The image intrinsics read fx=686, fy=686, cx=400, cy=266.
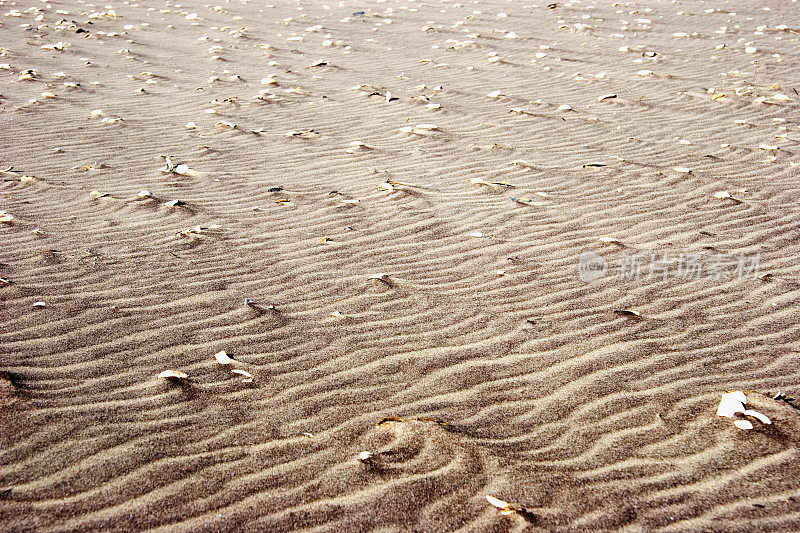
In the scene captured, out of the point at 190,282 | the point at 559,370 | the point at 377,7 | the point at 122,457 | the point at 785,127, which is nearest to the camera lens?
the point at 122,457

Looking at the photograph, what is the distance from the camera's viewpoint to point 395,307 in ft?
11.9

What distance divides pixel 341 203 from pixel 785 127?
14.1ft

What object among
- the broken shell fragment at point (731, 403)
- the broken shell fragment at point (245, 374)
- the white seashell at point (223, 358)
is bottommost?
the broken shell fragment at point (731, 403)

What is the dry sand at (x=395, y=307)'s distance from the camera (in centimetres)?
242

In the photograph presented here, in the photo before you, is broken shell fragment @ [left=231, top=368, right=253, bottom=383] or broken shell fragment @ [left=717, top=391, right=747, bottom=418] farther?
broken shell fragment @ [left=231, top=368, right=253, bottom=383]

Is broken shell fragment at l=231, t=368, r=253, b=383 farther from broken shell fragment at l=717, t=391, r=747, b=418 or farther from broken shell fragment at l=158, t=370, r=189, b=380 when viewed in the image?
broken shell fragment at l=717, t=391, r=747, b=418

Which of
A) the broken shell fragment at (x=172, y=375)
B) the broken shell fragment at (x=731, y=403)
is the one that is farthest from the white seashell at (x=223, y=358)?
the broken shell fragment at (x=731, y=403)

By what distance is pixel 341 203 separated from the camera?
4.86 m

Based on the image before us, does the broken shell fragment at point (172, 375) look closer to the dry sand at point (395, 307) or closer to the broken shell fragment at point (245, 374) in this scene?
the dry sand at point (395, 307)

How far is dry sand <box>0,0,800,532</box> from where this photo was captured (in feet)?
7.95

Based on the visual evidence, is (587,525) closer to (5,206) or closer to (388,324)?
(388,324)

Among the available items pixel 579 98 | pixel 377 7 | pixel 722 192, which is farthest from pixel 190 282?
pixel 377 7

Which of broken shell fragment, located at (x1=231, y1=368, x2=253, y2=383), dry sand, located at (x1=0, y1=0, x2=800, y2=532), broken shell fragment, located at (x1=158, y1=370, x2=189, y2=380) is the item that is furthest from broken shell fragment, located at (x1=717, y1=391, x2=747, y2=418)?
broken shell fragment, located at (x1=158, y1=370, x2=189, y2=380)

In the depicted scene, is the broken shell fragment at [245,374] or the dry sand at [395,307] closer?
the dry sand at [395,307]
